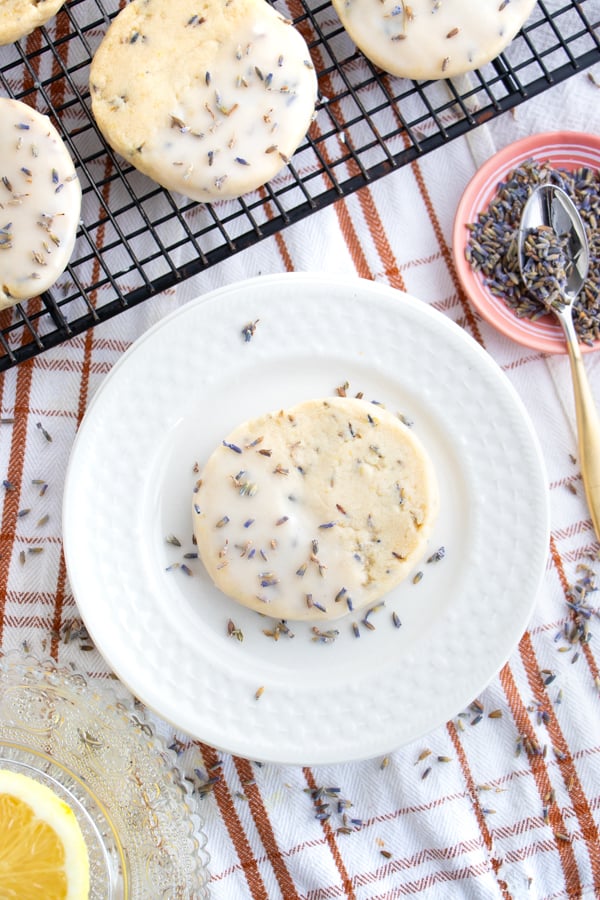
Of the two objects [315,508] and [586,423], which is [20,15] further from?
[586,423]

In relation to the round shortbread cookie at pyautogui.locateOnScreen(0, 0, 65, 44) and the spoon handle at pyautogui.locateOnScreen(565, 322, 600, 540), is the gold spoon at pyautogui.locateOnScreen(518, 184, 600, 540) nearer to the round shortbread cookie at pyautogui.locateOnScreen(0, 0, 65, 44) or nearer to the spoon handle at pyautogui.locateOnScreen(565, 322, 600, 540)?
Answer: the spoon handle at pyautogui.locateOnScreen(565, 322, 600, 540)

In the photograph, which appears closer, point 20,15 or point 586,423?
point 20,15

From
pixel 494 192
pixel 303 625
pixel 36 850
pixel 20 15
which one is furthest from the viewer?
pixel 494 192

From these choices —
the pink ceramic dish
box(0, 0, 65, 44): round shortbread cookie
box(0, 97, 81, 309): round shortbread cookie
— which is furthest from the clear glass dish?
box(0, 0, 65, 44): round shortbread cookie

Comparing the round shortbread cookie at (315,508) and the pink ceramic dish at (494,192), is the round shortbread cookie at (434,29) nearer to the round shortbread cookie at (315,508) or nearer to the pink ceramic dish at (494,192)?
the pink ceramic dish at (494,192)

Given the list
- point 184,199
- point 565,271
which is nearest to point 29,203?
point 184,199

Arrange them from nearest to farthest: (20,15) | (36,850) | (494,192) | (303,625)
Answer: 1. (36,850)
2. (20,15)
3. (303,625)
4. (494,192)

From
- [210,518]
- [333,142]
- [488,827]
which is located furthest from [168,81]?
[488,827]
